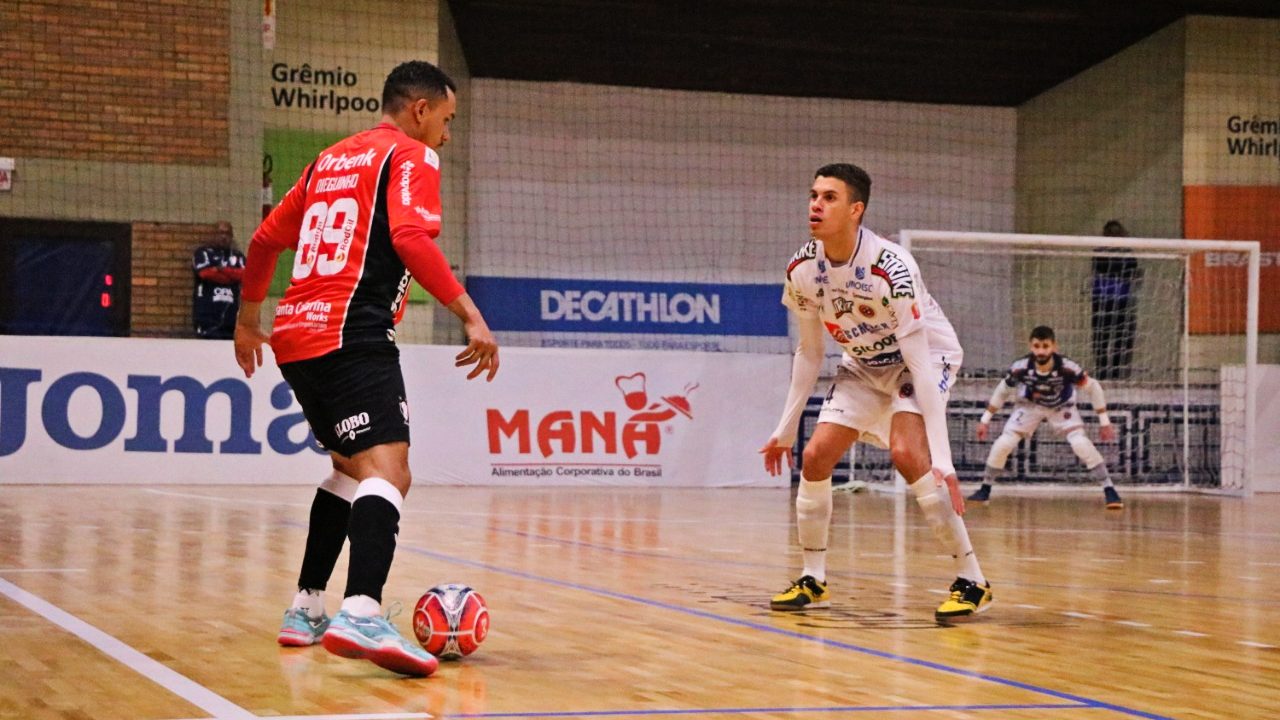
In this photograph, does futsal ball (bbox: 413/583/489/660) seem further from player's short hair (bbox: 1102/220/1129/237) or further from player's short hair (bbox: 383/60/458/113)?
player's short hair (bbox: 1102/220/1129/237)

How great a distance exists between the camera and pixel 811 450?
7062mm

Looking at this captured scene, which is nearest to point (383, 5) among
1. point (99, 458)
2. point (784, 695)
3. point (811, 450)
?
point (99, 458)

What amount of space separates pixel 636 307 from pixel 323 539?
64.6 feet

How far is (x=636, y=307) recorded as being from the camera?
25.1 metres

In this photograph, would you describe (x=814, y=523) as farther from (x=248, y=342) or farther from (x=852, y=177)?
(x=248, y=342)

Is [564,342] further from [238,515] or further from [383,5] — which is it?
[238,515]

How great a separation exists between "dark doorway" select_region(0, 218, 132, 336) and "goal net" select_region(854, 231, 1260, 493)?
9.48 m

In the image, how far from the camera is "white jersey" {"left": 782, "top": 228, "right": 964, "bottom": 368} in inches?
266

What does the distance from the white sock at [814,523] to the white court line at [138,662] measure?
3043 mm

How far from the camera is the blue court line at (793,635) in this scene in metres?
4.44

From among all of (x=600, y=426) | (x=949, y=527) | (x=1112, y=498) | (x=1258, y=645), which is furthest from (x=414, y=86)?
(x=600, y=426)

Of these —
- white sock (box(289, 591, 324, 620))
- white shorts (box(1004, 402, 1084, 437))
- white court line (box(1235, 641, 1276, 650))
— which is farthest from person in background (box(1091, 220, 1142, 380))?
→ white sock (box(289, 591, 324, 620))

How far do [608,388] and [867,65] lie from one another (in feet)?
30.3

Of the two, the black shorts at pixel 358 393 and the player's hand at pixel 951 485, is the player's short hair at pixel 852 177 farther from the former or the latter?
the black shorts at pixel 358 393
